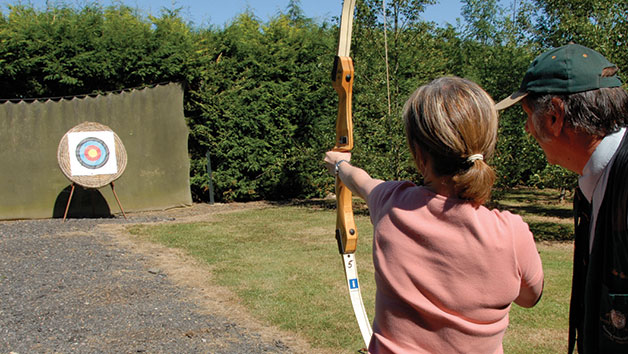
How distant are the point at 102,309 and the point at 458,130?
374cm

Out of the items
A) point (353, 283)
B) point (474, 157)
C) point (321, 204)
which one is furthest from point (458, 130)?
point (321, 204)

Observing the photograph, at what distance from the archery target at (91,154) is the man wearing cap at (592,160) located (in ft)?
27.2

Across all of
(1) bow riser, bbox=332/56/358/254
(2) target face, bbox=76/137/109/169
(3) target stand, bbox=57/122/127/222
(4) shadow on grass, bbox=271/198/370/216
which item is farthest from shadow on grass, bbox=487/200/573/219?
(1) bow riser, bbox=332/56/358/254

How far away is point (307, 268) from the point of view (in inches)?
214

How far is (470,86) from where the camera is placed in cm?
122

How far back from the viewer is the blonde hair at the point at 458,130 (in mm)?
1172

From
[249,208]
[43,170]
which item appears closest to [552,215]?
[249,208]

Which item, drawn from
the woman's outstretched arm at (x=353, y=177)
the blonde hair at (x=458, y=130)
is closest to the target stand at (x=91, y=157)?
the woman's outstretched arm at (x=353, y=177)

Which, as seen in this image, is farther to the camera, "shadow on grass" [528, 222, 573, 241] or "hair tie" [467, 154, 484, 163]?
"shadow on grass" [528, 222, 573, 241]

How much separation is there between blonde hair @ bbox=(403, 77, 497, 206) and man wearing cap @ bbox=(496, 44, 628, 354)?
16 cm

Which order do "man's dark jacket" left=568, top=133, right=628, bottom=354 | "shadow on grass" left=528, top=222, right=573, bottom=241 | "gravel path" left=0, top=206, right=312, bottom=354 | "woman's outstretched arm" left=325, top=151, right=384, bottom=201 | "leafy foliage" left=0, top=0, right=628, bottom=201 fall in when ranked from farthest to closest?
"leafy foliage" left=0, top=0, right=628, bottom=201 → "shadow on grass" left=528, top=222, right=573, bottom=241 → "gravel path" left=0, top=206, right=312, bottom=354 → "woman's outstretched arm" left=325, top=151, right=384, bottom=201 → "man's dark jacket" left=568, top=133, right=628, bottom=354

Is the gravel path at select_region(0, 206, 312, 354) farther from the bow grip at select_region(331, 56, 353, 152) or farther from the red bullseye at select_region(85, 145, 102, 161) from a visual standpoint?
the red bullseye at select_region(85, 145, 102, 161)

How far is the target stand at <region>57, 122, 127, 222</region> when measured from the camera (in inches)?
337

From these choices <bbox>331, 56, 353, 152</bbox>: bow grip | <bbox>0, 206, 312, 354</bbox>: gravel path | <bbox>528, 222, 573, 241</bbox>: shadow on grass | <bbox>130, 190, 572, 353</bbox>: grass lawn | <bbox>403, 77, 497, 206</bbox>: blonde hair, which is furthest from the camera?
<bbox>528, 222, 573, 241</bbox>: shadow on grass
